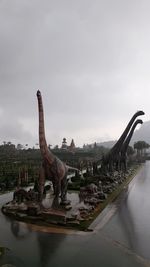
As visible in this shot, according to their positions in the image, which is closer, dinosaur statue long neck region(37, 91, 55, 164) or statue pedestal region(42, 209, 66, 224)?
statue pedestal region(42, 209, 66, 224)

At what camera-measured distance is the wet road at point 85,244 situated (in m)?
14.8

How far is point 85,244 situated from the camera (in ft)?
56.3

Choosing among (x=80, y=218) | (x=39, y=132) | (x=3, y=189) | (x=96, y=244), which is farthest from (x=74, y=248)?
(x=3, y=189)

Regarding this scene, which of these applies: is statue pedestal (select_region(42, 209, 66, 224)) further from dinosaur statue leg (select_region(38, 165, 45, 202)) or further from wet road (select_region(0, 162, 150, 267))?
dinosaur statue leg (select_region(38, 165, 45, 202))

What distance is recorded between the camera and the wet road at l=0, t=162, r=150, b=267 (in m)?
14.8

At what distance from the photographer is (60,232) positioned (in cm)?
1945

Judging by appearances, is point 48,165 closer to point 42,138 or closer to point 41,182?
point 41,182

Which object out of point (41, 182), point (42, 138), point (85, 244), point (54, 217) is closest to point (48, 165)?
point (41, 182)

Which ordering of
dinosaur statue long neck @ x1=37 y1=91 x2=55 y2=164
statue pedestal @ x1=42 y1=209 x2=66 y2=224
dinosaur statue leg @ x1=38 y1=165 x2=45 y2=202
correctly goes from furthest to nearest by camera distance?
dinosaur statue long neck @ x1=37 y1=91 x2=55 y2=164 → dinosaur statue leg @ x1=38 y1=165 x2=45 y2=202 → statue pedestal @ x1=42 y1=209 x2=66 y2=224

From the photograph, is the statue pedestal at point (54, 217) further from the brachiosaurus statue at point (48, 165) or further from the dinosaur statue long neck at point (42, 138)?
the dinosaur statue long neck at point (42, 138)

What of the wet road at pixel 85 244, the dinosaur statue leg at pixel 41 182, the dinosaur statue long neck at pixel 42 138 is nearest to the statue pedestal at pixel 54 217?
the wet road at pixel 85 244

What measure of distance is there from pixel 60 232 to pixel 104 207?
8452mm

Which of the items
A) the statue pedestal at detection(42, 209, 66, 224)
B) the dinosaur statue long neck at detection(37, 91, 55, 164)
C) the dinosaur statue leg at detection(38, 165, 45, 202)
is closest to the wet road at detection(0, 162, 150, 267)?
the statue pedestal at detection(42, 209, 66, 224)

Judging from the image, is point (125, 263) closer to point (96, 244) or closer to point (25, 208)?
point (96, 244)
